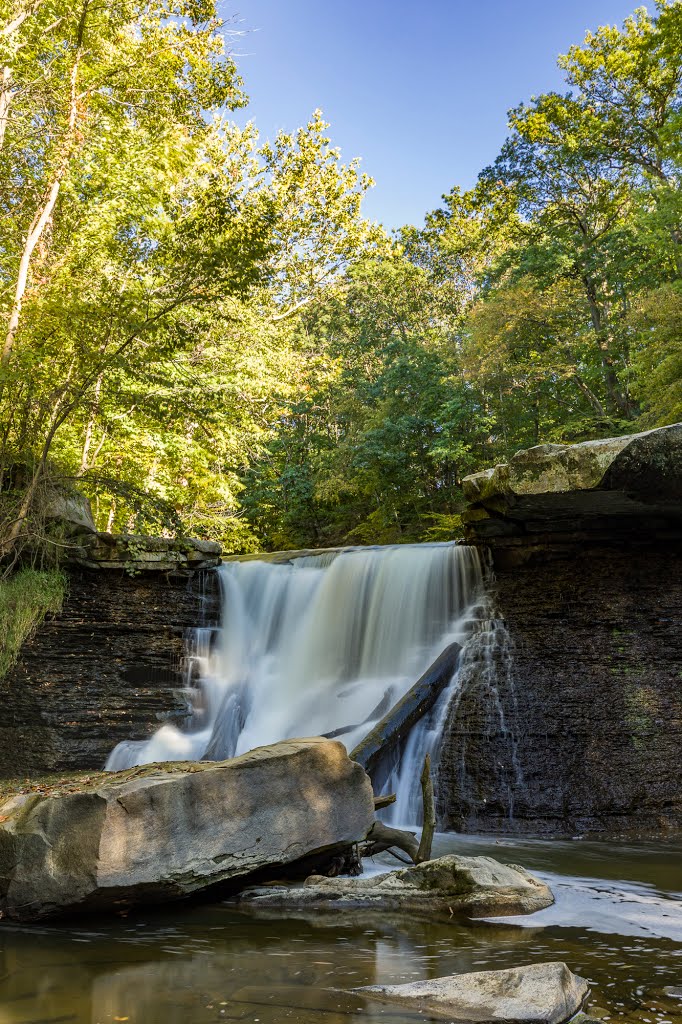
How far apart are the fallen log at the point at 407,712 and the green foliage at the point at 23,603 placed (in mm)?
4921

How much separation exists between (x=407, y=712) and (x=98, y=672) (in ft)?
15.7

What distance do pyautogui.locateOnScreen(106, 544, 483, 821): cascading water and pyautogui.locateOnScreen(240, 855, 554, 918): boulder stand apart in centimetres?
298

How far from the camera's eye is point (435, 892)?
15.7ft

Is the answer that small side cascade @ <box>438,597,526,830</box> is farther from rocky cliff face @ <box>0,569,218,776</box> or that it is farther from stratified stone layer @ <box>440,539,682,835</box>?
rocky cliff face @ <box>0,569,218,776</box>

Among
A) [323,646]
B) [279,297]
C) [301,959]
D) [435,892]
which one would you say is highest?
[279,297]

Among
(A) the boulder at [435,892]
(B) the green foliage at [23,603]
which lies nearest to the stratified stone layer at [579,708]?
(A) the boulder at [435,892]

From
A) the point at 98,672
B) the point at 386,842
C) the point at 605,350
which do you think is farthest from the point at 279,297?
the point at 386,842

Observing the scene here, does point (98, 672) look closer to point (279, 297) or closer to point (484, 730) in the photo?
point (484, 730)

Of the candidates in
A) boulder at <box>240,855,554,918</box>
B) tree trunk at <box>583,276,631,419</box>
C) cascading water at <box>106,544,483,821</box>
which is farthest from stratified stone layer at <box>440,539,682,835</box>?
tree trunk at <box>583,276,631,419</box>

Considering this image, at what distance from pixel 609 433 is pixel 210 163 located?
11.1 meters

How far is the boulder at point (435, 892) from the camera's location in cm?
464

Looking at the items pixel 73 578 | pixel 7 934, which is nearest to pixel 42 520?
pixel 73 578

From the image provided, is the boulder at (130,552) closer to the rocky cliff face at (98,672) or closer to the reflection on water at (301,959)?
the rocky cliff face at (98,672)

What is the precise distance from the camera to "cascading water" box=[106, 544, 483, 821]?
945 cm
